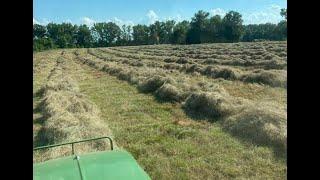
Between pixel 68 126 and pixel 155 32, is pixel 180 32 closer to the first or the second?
pixel 155 32

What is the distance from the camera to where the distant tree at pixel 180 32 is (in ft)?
229

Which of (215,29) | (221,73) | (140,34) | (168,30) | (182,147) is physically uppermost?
(168,30)

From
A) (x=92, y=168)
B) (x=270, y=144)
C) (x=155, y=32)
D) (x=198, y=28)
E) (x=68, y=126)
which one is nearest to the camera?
(x=92, y=168)

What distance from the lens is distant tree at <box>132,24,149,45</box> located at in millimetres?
72688

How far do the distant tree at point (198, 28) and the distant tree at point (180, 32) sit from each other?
981 mm

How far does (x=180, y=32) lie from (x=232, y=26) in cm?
961

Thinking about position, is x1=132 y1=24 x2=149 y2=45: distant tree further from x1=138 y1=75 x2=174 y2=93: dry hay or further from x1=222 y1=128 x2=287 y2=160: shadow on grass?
x1=222 y1=128 x2=287 y2=160: shadow on grass

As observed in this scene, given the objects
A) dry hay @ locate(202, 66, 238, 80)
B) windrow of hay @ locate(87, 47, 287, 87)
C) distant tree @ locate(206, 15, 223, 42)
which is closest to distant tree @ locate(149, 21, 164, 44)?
distant tree @ locate(206, 15, 223, 42)

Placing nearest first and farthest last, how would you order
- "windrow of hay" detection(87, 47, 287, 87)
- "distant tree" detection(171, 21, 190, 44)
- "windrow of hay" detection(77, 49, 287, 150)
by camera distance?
"windrow of hay" detection(77, 49, 287, 150) < "windrow of hay" detection(87, 47, 287, 87) < "distant tree" detection(171, 21, 190, 44)

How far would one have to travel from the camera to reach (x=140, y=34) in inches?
2872

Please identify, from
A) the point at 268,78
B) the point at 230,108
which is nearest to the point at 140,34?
the point at 268,78

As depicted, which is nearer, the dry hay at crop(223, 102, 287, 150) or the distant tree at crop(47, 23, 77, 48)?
the dry hay at crop(223, 102, 287, 150)

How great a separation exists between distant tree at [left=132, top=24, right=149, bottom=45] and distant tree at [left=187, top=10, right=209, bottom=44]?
8306 millimetres
